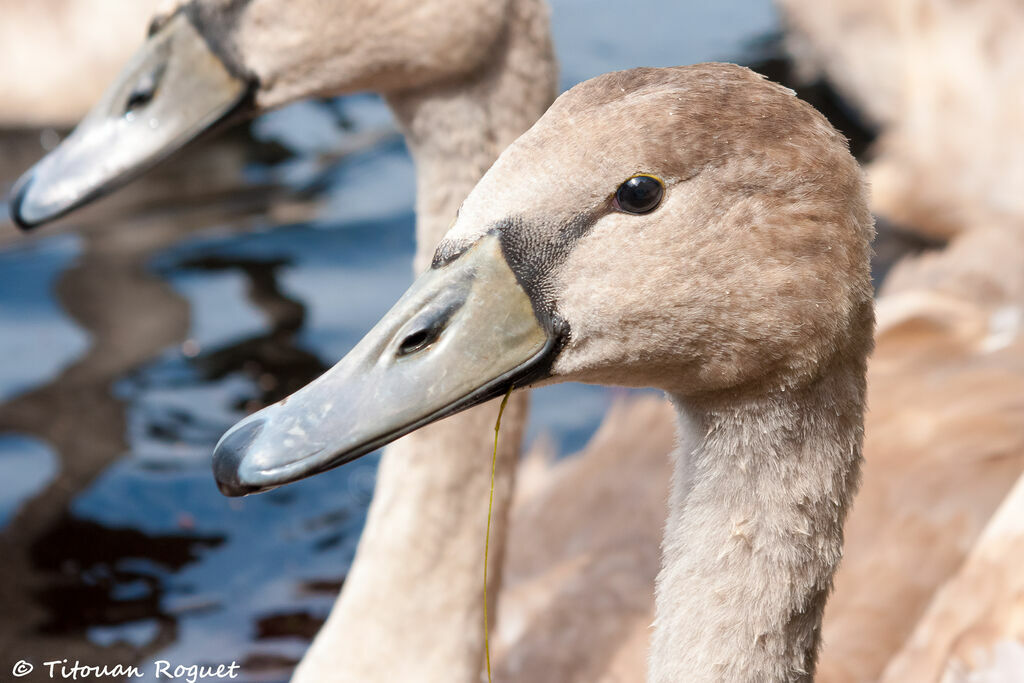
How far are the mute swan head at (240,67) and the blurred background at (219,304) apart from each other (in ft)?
5.38

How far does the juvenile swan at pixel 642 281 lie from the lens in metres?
1.88

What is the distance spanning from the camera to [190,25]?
3.13 metres

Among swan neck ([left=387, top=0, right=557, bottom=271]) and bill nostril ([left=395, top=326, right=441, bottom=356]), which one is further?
swan neck ([left=387, top=0, right=557, bottom=271])

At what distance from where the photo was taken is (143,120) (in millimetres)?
3162

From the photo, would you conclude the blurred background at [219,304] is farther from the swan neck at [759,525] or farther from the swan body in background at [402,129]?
the swan neck at [759,525]

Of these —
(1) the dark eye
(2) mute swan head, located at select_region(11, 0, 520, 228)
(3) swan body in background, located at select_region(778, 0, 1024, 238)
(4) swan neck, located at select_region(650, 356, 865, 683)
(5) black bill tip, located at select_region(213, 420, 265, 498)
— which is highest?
(5) black bill tip, located at select_region(213, 420, 265, 498)

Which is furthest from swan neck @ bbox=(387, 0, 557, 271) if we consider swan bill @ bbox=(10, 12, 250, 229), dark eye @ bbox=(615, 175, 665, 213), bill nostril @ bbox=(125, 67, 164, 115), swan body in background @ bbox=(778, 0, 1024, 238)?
swan body in background @ bbox=(778, 0, 1024, 238)

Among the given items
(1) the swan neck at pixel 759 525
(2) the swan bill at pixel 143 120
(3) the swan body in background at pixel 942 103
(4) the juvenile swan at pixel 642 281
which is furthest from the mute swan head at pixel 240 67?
(3) the swan body in background at pixel 942 103

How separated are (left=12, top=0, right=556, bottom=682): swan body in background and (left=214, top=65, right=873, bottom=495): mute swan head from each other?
1.02 metres

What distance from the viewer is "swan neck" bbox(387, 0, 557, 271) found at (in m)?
2.92

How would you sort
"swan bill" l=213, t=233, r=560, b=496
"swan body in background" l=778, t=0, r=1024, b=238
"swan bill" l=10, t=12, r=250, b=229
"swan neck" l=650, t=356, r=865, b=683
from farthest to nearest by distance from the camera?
1. "swan body in background" l=778, t=0, r=1024, b=238
2. "swan bill" l=10, t=12, r=250, b=229
3. "swan neck" l=650, t=356, r=865, b=683
4. "swan bill" l=213, t=233, r=560, b=496

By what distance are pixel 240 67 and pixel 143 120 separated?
0.88 feet

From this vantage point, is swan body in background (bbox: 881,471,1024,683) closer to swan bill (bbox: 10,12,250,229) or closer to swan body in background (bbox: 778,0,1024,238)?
swan bill (bbox: 10,12,250,229)

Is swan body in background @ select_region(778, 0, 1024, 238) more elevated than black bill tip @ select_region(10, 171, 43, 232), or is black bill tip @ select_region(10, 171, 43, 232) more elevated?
black bill tip @ select_region(10, 171, 43, 232)
